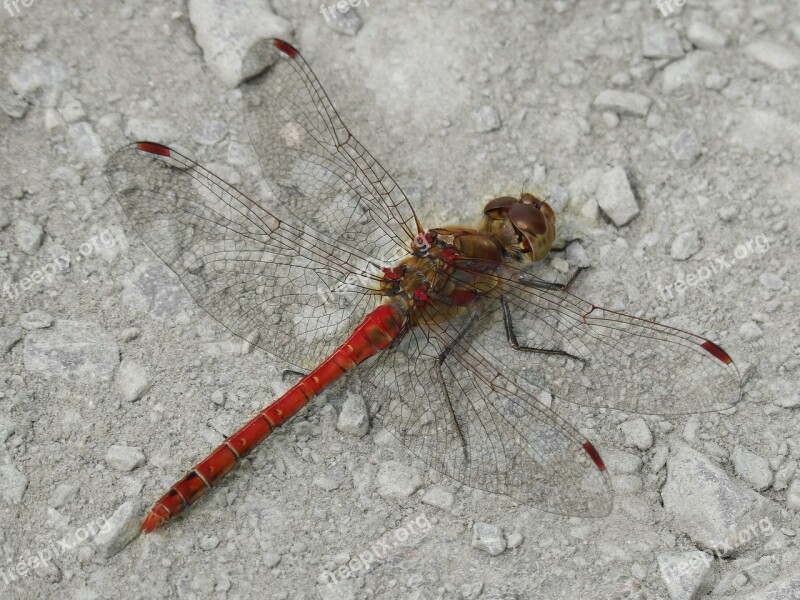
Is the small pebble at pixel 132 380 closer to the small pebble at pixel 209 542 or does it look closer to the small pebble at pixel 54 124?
the small pebble at pixel 209 542

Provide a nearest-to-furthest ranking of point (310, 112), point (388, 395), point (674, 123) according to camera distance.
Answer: point (388, 395), point (310, 112), point (674, 123)

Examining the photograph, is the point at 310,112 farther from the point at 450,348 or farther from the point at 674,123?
the point at 674,123

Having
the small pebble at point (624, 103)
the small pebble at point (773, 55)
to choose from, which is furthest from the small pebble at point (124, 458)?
the small pebble at point (773, 55)

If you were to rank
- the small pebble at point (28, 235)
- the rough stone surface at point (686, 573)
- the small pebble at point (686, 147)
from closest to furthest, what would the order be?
the rough stone surface at point (686, 573)
the small pebble at point (28, 235)
the small pebble at point (686, 147)

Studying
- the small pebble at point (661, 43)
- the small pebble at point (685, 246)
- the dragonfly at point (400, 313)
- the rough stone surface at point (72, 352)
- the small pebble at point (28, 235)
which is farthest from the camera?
the small pebble at point (661, 43)

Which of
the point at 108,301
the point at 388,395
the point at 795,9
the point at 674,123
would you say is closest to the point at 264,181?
the point at 108,301

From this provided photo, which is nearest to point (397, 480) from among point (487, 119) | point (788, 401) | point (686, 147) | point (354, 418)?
point (354, 418)

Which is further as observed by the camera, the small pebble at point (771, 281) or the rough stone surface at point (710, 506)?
the small pebble at point (771, 281)

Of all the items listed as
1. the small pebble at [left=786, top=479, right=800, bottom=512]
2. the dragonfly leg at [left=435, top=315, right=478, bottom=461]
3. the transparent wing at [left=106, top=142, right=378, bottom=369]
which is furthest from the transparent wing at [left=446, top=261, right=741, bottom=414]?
the transparent wing at [left=106, top=142, right=378, bottom=369]
